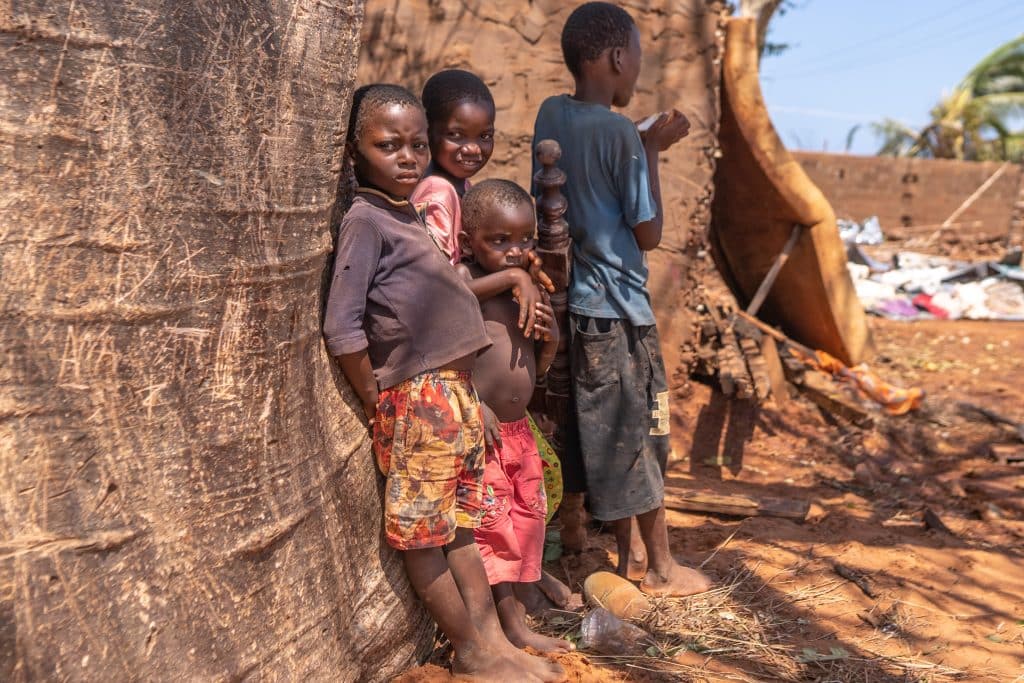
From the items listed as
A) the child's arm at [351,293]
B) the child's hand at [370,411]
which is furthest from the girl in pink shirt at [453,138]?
the child's hand at [370,411]

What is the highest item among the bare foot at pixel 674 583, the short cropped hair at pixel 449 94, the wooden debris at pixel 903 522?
the short cropped hair at pixel 449 94

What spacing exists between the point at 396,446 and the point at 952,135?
20745 mm

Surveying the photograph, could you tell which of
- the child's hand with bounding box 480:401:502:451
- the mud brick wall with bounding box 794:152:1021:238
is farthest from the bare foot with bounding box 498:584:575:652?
the mud brick wall with bounding box 794:152:1021:238

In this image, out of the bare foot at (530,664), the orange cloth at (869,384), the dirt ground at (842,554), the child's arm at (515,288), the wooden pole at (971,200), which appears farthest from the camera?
the wooden pole at (971,200)

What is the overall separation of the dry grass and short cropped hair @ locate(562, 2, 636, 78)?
1859 mm

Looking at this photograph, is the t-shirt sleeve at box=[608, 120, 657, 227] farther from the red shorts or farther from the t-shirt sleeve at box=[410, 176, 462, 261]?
the red shorts

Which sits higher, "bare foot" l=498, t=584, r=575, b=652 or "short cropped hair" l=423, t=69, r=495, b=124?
"short cropped hair" l=423, t=69, r=495, b=124

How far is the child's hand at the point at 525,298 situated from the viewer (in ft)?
7.91

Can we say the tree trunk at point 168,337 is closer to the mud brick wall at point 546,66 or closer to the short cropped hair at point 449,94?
the short cropped hair at point 449,94

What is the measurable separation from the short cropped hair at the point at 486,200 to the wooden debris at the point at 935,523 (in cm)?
273

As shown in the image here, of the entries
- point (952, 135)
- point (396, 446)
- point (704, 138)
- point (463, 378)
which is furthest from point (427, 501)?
point (952, 135)

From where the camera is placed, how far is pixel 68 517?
156 cm

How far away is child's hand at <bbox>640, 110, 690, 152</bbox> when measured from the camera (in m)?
2.93

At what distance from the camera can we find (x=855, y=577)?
3.38 m
